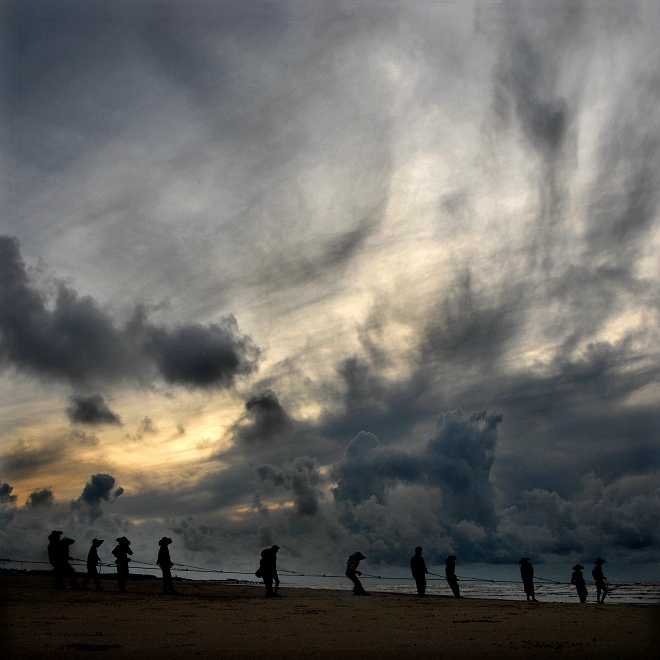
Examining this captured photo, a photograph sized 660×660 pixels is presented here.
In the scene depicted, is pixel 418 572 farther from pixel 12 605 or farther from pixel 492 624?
pixel 12 605

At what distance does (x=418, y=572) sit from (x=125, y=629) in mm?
19027

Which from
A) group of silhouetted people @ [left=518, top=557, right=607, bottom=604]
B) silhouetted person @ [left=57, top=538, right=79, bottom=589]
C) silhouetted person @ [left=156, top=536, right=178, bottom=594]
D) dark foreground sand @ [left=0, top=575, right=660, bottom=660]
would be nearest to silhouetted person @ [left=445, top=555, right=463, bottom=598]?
group of silhouetted people @ [left=518, top=557, right=607, bottom=604]

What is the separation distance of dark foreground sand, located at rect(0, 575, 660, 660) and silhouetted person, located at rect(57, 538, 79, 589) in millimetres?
3324

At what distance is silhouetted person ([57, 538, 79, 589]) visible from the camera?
27.7 metres

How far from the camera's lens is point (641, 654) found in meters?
11.7

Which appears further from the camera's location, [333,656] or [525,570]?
[525,570]

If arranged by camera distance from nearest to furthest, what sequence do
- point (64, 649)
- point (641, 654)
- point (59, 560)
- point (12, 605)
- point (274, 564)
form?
point (641, 654) → point (64, 649) → point (12, 605) → point (59, 560) → point (274, 564)

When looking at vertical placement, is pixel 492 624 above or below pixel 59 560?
below

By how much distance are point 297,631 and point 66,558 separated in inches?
645

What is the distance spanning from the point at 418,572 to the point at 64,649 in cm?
2225

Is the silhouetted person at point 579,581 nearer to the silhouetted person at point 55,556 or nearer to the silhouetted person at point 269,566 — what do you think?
the silhouetted person at point 269,566

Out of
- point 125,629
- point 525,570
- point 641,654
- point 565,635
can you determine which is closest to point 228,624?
point 125,629

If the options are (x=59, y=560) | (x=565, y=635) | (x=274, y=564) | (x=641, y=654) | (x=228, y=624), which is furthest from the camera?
(x=274, y=564)

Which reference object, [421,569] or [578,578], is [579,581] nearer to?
[578,578]
